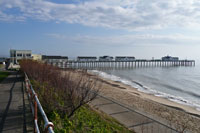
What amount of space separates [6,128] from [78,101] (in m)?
2.20

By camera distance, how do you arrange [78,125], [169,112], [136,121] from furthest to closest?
[169,112]
[136,121]
[78,125]

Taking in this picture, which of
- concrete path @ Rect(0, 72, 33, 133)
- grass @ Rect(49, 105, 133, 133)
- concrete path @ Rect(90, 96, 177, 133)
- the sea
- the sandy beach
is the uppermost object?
concrete path @ Rect(0, 72, 33, 133)

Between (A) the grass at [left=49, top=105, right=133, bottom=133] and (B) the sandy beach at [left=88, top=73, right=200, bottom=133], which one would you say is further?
(B) the sandy beach at [left=88, top=73, right=200, bottom=133]

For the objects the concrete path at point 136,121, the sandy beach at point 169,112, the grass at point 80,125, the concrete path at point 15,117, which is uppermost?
the concrete path at point 15,117

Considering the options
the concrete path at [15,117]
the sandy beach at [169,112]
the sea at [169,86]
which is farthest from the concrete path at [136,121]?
the sea at [169,86]

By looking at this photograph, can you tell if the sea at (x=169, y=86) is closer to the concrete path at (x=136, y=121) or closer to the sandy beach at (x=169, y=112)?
the sandy beach at (x=169, y=112)

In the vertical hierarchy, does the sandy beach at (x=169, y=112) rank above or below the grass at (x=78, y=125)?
below

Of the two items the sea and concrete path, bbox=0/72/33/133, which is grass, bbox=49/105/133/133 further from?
the sea

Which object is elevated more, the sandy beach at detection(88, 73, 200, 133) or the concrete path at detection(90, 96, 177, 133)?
the concrete path at detection(90, 96, 177, 133)

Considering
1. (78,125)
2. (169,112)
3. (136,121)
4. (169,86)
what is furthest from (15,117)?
(169,86)

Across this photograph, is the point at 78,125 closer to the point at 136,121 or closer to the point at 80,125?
the point at 80,125

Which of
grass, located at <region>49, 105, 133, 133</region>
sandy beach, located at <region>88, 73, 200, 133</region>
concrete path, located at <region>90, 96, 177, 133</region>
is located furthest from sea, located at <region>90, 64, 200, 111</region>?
grass, located at <region>49, 105, 133, 133</region>

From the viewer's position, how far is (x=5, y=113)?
18.1 ft

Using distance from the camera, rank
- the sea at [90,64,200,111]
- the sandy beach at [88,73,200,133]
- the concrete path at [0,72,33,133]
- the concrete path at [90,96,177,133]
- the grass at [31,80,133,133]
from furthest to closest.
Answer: the sea at [90,64,200,111] → the sandy beach at [88,73,200,133] → the concrete path at [90,96,177,133] → the grass at [31,80,133,133] → the concrete path at [0,72,33,133]
